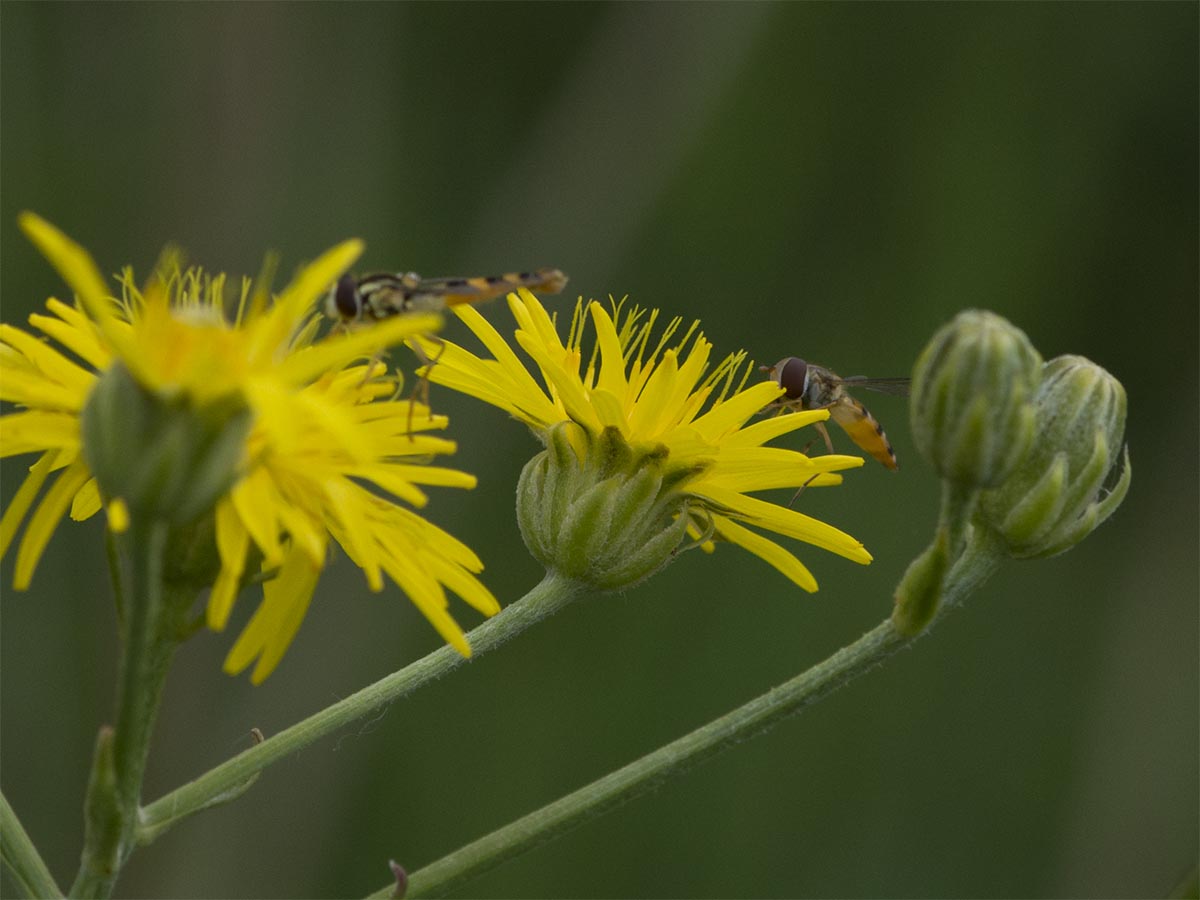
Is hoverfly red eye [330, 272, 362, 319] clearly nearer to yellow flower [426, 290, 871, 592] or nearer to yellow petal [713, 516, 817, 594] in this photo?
yellow flower [426, 290, 871, 592]

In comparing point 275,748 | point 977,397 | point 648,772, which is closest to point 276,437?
point 275,748

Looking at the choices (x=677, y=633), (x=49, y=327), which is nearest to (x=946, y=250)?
(x=677, y=633)

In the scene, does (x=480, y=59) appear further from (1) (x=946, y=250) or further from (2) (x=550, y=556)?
(2) (x=550, y=556)

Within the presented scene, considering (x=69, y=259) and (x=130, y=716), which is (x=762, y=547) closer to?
(x=130, y=716)

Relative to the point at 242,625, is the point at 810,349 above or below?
above

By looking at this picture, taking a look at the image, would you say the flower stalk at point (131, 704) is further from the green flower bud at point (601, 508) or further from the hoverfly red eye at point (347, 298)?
the green flower bud at point (601, 508)

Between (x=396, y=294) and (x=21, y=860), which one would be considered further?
(x=396, y=294)

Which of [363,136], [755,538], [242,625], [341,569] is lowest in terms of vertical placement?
[242,625]
